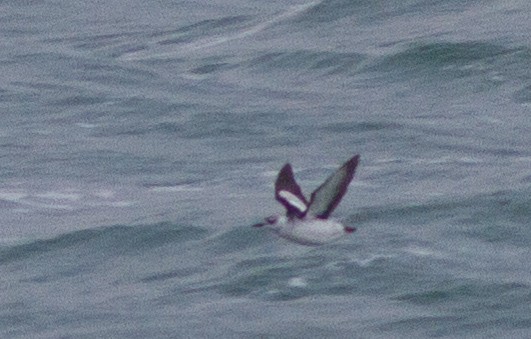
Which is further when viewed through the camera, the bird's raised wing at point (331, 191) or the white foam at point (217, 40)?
the white foam at point (217, 40)

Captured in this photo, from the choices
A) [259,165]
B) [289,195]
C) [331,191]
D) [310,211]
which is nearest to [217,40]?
[259,165]

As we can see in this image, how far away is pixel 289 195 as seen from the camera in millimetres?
17625

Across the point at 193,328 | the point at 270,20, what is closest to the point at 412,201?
the point at 193,328

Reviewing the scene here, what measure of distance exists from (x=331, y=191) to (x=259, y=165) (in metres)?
10.4

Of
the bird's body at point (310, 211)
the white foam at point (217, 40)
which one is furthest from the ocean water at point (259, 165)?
the bird's body at point (310, 211)

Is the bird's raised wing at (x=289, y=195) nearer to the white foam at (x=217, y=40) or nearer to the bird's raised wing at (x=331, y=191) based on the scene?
the bird's raised wing at (x=331, y=191)

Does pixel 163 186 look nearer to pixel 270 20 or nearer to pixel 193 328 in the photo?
pixel 193 328

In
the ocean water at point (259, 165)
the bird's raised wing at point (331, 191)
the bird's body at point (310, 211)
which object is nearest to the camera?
the bird's raised wing at point (331, 191)

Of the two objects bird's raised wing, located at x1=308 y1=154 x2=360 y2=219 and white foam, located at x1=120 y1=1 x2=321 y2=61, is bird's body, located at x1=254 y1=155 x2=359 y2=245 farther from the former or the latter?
white foam, located at x1=120 y1=1 x2=321 y2=61

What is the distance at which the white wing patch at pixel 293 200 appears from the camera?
57.3 ft

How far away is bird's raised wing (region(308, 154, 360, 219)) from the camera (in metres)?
16.6

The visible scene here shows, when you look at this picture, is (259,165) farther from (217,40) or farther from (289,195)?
(289,195)

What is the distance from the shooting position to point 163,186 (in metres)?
26.3

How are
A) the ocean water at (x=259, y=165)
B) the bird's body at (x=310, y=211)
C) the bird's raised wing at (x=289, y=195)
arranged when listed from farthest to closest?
the ocean water at (x=259, y=165) < the bird's raised wing at (x=289, y=195) < the bird's body at (x=310, y=211)
